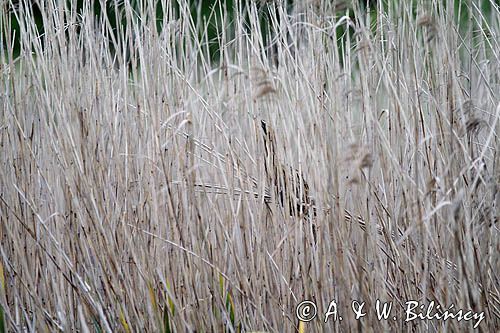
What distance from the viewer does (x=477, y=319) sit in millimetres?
1297

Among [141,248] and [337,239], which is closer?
[337,239]

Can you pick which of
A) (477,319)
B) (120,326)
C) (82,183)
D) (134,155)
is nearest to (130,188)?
(134,155)

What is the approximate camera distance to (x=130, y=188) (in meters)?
1.72

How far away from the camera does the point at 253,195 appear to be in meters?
1.58

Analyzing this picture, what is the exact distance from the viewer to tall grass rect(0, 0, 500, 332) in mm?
1397

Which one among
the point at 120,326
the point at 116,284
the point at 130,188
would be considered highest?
the point at 130,188

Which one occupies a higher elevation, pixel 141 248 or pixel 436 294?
pixel 141 248

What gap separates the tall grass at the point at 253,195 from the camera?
4.58ft

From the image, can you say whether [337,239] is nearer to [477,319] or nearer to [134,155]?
[477,319]

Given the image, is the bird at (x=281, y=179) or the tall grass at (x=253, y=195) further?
the bird at (x=281, y=179)

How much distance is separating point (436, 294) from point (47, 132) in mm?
995

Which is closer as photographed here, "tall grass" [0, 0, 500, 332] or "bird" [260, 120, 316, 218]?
"tall grass" [0, 0, 500, 332]

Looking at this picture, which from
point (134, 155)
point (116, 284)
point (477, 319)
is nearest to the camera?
point (477, 319)

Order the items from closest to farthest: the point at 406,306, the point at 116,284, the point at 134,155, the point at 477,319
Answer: the point at 477,319 < the point at 406,306 < the point at 116,284 < the point at 134,155
